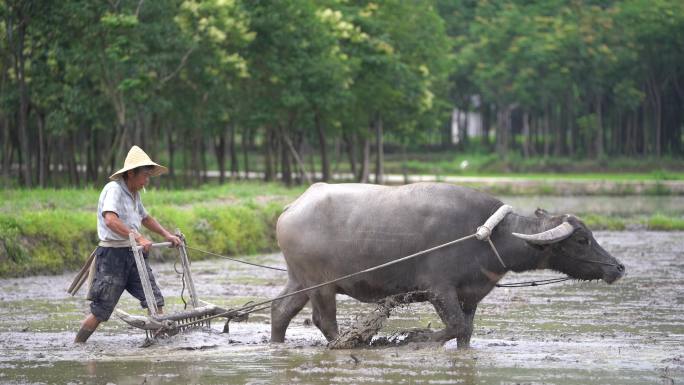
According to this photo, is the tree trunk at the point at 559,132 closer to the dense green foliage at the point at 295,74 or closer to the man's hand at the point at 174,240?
the dense green foliage at the point at 295,74

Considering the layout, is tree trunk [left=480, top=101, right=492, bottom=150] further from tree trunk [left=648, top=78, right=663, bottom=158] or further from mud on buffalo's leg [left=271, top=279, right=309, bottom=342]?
mud on buffalo's leg [left=271, top=279, right=309, bottom=342]

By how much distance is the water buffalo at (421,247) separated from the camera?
1236 cm

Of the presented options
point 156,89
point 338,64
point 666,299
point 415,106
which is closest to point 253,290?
point 666,299

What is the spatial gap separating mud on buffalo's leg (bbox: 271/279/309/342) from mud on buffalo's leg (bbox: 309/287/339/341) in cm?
19

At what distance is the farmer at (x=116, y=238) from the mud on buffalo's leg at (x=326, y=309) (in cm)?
159

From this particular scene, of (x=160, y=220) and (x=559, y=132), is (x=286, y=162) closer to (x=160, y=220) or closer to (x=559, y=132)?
(x=160, y=220)

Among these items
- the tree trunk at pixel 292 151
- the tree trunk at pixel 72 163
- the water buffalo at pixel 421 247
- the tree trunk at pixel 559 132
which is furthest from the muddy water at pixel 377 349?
the tree trunk at pixel 559 132

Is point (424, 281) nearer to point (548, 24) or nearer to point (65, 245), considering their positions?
point (65, 245)

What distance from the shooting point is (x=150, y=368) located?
11.4 metres

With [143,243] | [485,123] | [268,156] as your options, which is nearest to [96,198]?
[143,243]

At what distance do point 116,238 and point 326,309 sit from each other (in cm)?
233

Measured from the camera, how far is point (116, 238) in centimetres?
1232

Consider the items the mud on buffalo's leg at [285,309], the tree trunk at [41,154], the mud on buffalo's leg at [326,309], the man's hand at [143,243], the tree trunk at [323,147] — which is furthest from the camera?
the tree trunk at [323,147]

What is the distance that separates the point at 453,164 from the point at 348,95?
27.6 meters
